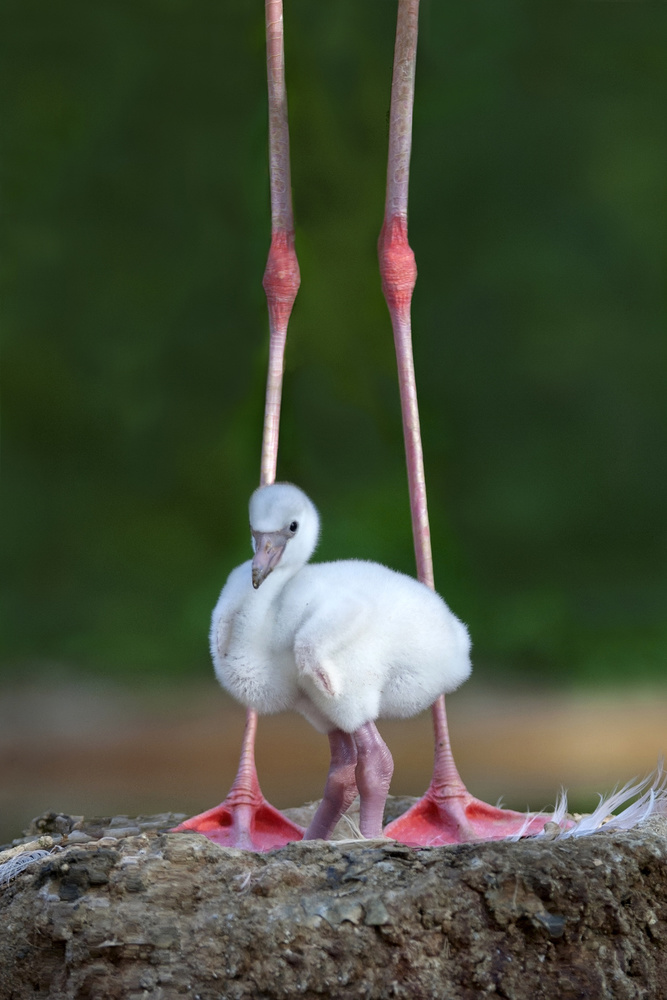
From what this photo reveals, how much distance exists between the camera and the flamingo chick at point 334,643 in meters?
1.57

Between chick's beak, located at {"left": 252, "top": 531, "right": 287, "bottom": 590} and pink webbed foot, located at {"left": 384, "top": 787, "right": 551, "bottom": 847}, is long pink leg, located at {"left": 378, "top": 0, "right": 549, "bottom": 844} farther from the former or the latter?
chick's beak, located at {"left": 252, "top": 531, "right": 287, "bottom": 590}

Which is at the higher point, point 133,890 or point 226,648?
point 226,648

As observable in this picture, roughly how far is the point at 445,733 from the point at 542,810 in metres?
0.20

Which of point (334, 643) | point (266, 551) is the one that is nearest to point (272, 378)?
point (266, 551)

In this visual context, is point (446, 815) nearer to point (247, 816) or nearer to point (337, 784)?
point (247, 816)

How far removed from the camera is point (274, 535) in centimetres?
160

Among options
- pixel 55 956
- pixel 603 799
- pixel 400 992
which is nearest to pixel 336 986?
pixel 400 992

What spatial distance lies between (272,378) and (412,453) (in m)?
0.26

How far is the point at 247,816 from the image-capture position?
2154mm

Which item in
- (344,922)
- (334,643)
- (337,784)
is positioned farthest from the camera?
(337,784)

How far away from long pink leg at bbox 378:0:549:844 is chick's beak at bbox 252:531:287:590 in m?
0.48

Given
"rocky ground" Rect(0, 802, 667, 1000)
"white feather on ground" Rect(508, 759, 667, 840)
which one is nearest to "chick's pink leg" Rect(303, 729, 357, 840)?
"rocky ground" Rect(0, 802, 667, 1000)

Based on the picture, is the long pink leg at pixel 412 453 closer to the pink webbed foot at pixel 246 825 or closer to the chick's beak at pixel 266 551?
the pink webbed foot at pixel 246 825

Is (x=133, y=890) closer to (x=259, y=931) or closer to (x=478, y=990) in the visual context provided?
(x=259, y=931)
